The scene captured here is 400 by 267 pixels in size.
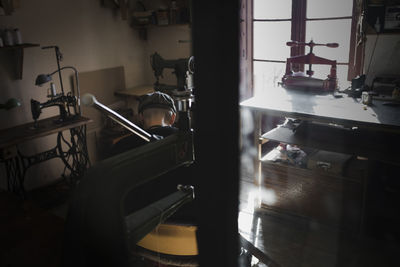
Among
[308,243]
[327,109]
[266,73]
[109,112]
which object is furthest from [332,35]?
[109,112]

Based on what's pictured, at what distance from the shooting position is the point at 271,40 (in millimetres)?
3523

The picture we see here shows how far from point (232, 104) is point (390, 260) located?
89.0 inches

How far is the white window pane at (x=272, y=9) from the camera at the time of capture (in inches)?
129

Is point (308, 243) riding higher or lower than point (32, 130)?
lower

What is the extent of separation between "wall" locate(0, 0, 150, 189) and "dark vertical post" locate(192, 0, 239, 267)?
317cm

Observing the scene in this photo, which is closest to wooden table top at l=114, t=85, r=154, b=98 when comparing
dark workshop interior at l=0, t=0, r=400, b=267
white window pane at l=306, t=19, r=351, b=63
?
dark workshop interior at l=0, t=0, r=400, b=267

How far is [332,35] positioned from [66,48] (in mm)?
2426

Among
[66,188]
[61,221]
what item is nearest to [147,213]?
[61,221]

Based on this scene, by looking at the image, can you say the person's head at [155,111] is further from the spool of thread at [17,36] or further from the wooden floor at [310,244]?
the spool of thread at [17,36]

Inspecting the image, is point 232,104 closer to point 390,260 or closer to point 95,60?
point 390,260

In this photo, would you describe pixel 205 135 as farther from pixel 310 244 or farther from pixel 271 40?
pixel 271 40

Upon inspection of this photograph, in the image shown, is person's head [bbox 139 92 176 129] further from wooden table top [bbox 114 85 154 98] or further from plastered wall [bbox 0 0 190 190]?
wooden table top [bbox 114 85 154 98]

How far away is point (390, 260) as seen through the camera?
2098 mm

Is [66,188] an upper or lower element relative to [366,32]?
lower
